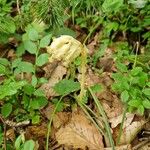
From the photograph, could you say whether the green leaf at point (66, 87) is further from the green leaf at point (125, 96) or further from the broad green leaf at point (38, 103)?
the green leaf at point (125, 96)

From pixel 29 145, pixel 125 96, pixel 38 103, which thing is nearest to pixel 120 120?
pixel 125 96

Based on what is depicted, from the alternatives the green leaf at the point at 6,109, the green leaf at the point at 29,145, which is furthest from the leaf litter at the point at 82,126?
the green leaf at the point at 29,145

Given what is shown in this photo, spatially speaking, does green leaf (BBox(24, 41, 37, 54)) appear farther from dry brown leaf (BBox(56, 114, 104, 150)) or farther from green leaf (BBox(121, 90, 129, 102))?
green leaf (BBox(121, 90, 129, 102))

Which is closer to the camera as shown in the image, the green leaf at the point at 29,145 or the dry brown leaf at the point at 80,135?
the green leaf at the point at 29,145

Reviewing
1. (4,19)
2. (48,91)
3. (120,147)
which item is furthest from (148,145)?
(4,19)

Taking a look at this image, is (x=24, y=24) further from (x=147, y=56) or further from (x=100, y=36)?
(x=147, y=56)

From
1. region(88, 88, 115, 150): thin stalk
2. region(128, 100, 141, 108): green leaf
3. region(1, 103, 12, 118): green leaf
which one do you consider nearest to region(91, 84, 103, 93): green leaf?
region(88, 88, 115, 150): thin stalk
